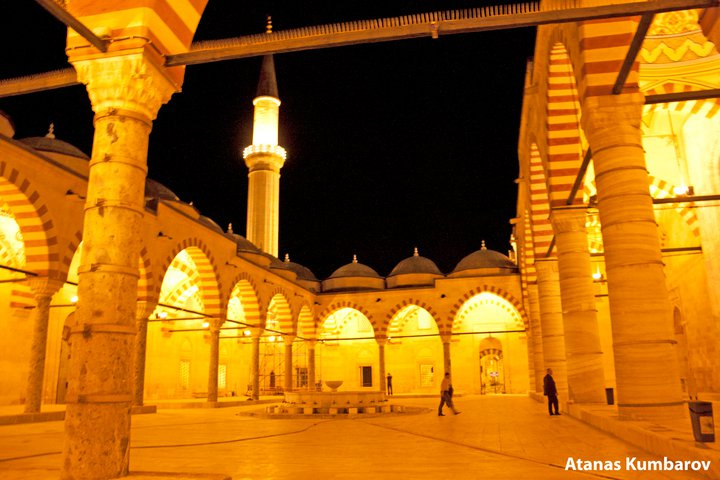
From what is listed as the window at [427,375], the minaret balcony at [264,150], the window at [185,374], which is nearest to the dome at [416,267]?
the window at [427,375]

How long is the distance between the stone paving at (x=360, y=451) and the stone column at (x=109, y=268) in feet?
2.22

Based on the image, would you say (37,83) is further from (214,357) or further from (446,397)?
(214,357)

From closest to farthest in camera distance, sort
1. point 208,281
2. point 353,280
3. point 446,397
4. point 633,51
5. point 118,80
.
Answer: point 118,80, point 633,51, point 446,397, point 208,281, point 353,280

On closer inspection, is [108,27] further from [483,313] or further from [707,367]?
[483,313]

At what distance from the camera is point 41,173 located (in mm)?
11750

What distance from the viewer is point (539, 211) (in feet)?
45.8

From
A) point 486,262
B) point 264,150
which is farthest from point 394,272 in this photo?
point 264,150

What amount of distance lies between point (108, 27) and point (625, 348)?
5.93 meters

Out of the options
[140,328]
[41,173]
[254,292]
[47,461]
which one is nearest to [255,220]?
[254,292]

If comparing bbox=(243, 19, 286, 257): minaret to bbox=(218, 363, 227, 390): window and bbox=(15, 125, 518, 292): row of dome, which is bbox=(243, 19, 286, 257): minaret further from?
bbox=(218, 363, 227, 390): window

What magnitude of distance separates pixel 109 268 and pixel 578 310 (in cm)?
743

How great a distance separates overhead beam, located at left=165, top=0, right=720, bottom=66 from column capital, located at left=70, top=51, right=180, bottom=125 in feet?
1.04

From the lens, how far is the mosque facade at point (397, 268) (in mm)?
4762

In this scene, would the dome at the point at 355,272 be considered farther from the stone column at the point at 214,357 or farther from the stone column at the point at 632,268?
the stone column at the point at 632,268
